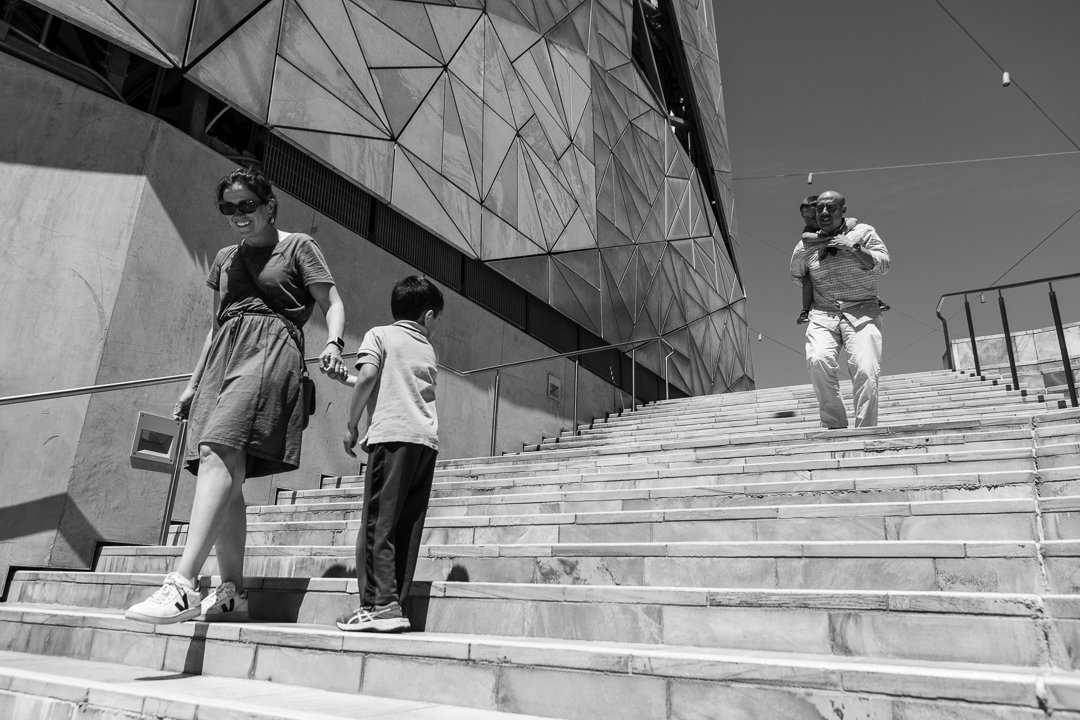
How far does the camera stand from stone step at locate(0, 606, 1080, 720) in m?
1.61

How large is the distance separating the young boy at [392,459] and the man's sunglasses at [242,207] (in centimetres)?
64

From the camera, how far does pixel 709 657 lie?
6.30 feet

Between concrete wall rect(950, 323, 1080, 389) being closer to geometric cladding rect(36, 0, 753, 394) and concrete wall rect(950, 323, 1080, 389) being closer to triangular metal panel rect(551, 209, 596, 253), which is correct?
geometric cladding rect(36, 0, 753, 394)

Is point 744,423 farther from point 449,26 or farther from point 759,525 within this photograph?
point 449,26

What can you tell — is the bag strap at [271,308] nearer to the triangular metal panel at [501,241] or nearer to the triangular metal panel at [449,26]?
the triangular metal panel at [501,241]

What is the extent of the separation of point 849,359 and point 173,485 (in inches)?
202

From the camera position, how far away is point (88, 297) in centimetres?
584

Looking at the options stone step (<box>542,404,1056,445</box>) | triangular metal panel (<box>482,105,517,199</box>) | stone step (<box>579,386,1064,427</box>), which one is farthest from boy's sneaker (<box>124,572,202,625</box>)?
triangular metal panel (<box>482,105,517,199</box>)

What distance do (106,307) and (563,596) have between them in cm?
493

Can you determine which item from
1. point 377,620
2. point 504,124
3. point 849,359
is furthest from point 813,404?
point 377,620

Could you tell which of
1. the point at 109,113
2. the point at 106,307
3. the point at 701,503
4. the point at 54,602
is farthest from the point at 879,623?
the point at 109,113

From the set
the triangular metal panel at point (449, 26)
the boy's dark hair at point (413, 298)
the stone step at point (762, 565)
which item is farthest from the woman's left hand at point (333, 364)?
the triangular metal panel at point (449, 26)

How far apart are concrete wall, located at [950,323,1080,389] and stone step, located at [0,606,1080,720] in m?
14.6

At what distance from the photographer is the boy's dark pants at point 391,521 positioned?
2713mm
